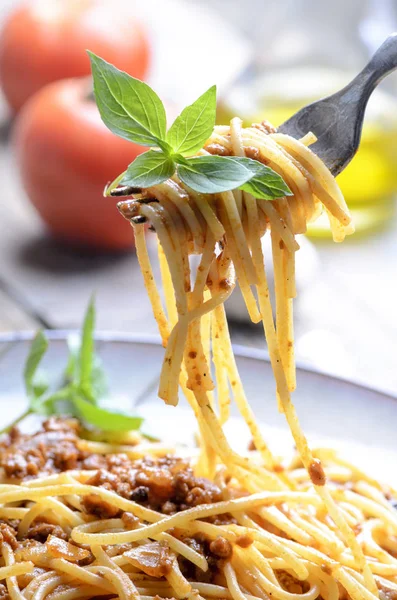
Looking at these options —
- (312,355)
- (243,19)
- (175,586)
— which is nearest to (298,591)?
(175,586)

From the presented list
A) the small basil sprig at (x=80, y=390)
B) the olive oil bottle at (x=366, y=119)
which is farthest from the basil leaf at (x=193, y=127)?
the olive oil bottle at (x=366, y=119)

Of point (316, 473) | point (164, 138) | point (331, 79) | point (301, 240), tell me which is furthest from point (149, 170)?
point (331, 79)

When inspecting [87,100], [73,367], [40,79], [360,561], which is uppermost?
[40,79]

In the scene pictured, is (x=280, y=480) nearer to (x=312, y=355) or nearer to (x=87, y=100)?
(x=312, y=355)

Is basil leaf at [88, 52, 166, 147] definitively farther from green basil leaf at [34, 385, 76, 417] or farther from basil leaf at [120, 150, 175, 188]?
green basil leaf at [34, 385, 76, 417]

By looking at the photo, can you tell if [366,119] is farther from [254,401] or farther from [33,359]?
[33,359]

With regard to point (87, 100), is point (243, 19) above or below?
above

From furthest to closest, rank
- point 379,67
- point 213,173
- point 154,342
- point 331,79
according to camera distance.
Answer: point 331,79 → point 154,342 → point 379,67 → point 213,173
